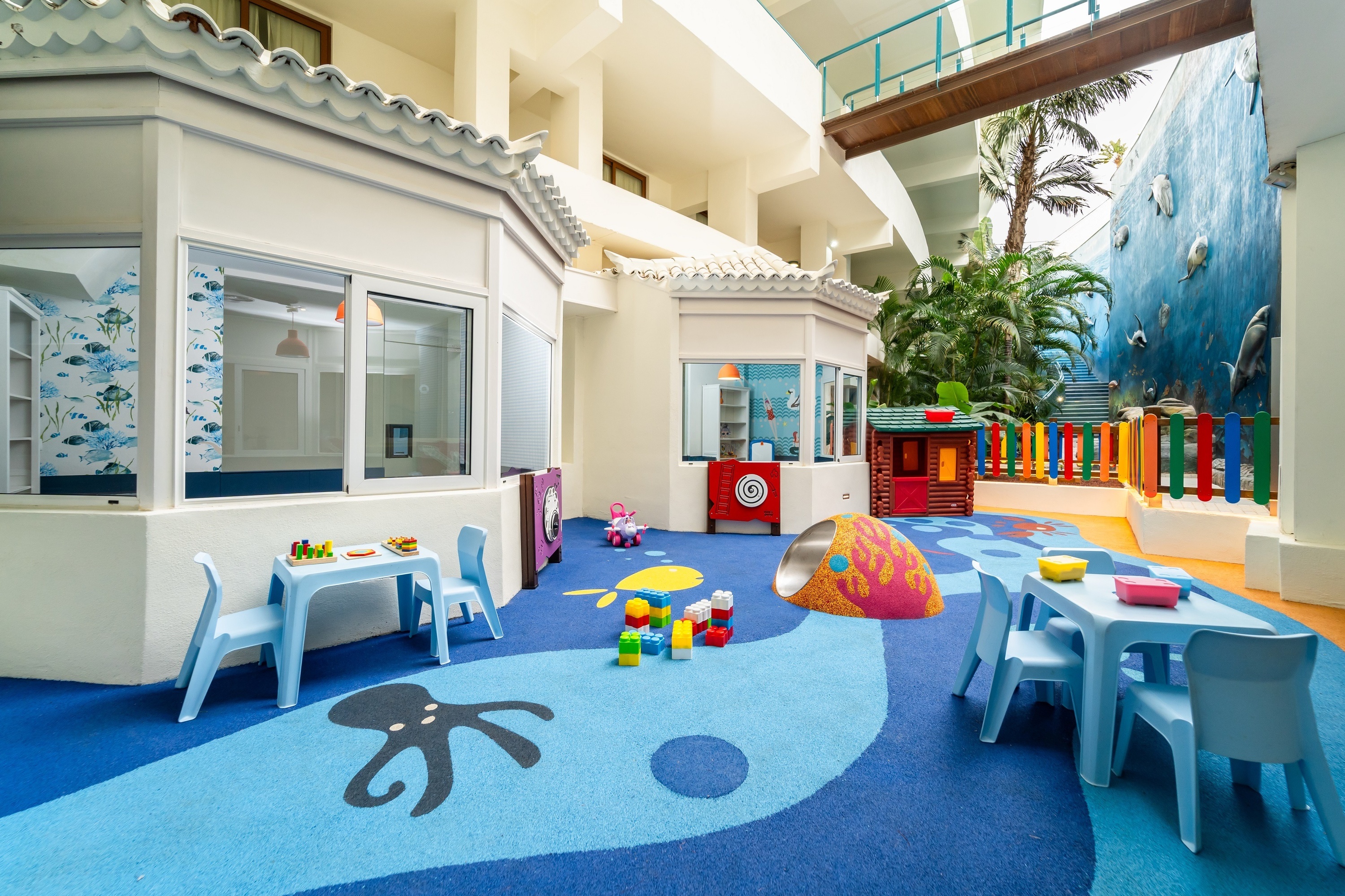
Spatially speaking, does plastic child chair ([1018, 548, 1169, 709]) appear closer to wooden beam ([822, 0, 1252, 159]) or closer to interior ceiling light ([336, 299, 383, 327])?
interior ceiling light ([336, 299, 383, 327])

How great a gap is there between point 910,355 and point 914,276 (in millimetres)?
3070

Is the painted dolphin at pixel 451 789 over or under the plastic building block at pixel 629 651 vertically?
under

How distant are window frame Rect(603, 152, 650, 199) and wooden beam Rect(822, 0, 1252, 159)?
3.69m

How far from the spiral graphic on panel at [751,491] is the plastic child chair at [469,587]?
14.9ft

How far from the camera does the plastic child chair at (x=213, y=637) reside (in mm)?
3059

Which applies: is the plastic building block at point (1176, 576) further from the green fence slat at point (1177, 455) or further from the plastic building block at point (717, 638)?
the green fence slat at point (1177, 455)

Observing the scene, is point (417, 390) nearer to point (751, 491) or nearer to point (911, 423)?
point (751, 491)

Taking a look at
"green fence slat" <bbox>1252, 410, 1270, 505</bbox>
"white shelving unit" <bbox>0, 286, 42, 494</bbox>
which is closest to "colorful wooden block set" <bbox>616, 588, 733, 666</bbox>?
"white shelving unit" <bbox>0, 286, 42, 494</bbox>

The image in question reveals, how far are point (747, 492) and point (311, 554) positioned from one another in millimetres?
5715

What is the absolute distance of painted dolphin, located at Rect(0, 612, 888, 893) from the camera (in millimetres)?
2043

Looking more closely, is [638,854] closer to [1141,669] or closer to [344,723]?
[344,723]

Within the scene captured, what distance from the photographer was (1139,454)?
321 inches

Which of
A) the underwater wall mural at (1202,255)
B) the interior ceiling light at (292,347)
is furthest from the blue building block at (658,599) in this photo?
the underwater wall mural at (1202,255)

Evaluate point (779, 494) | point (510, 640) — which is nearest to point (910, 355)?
point (779, 494)
